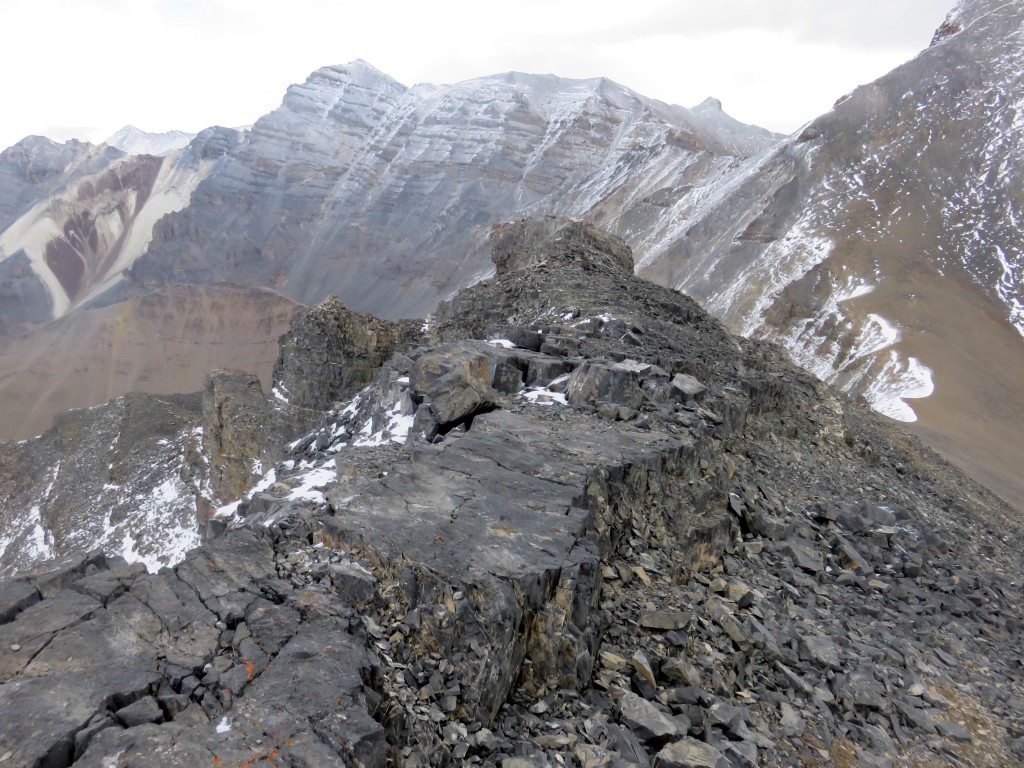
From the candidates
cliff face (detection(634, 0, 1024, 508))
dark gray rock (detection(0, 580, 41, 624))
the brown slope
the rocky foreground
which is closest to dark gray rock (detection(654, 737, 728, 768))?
the rocky foreground

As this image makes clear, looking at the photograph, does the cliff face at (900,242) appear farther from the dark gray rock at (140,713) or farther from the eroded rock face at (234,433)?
the dark gray rock at (140,713)

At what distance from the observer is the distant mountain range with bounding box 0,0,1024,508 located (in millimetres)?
49719

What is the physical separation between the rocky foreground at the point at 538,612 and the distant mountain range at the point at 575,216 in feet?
81.4

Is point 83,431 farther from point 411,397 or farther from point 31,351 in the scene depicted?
point 31,351

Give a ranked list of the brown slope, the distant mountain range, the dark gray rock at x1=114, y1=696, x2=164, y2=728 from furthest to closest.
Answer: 1. the brown slope
2. the distant mountain range
3. the dark gray rock at x1=114, y1=696, x2=164, y2=728

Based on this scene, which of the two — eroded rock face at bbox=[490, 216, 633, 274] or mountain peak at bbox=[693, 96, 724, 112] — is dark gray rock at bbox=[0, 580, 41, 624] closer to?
eroded rock face at bbox=[490, 216, 633, 274]

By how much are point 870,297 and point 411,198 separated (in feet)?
300

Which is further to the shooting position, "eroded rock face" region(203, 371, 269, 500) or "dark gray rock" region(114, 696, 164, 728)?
"eroded rock face" region(203, 371, 269, 500)

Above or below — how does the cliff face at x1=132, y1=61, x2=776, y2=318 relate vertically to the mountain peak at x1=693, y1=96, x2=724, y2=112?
→ below

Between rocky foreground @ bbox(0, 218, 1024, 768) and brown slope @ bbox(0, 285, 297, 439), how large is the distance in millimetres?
75981

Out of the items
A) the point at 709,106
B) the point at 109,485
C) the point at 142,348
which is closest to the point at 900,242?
the point at 109,485

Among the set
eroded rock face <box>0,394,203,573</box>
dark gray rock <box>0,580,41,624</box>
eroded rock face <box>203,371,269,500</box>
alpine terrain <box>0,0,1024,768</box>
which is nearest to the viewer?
alpine terrain <box>0,0,1024,768</box>

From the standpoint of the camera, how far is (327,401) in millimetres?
27453

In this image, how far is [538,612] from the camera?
5.55 metres
